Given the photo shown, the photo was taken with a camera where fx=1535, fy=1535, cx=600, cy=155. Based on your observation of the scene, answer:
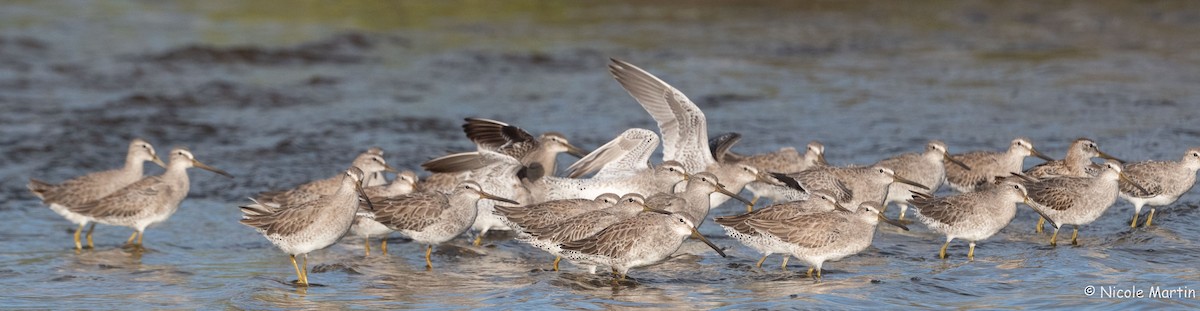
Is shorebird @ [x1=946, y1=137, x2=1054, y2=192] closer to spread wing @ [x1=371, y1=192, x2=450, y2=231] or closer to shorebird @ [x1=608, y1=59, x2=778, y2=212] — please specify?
shorebird @ [x1=608, y1=59, x2=778, y2=212]

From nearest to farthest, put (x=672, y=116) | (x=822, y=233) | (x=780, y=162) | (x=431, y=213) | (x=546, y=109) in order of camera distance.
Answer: (x=822, y=233)
(x=431, y=213)
(x=672, y=116)
(x=780, y=162)
(x=546, y=109)

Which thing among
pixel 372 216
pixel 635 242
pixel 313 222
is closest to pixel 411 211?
pixel 372 216

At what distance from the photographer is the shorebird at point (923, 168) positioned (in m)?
11.8

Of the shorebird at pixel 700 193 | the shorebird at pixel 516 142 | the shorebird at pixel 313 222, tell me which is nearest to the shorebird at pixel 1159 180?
the shorebird at pixel 700 193

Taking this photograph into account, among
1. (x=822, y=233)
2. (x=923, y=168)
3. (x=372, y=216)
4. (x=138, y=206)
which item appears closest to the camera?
(x=822, y=233)

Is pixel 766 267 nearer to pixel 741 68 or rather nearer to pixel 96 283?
pixel 96 283

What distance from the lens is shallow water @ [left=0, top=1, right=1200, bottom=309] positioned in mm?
9273

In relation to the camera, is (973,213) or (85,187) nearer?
(973,213)

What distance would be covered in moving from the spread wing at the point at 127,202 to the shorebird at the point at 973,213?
547cm

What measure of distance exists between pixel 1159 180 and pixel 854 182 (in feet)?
6.99

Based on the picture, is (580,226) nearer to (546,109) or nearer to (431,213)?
(431,213)

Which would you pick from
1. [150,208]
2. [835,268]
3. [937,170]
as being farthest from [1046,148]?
[150,208]

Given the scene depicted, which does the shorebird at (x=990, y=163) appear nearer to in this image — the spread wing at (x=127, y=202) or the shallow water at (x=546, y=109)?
the shallow water at (x=546, y=109)

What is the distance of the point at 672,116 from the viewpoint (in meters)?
12.1
